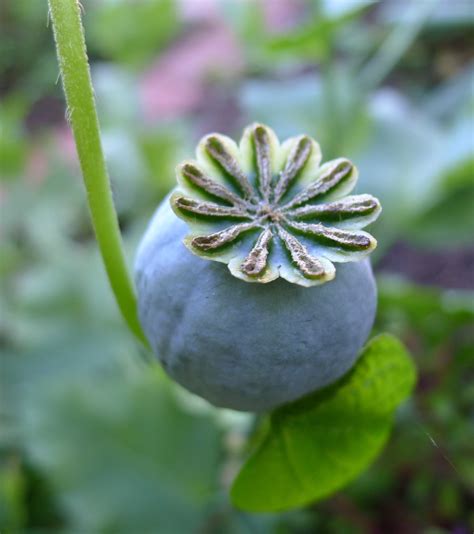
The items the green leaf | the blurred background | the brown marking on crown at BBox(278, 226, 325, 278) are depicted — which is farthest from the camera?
the blurred background

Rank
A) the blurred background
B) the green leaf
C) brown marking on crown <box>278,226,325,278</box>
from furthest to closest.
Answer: the blurred background → the green leaf → brown marking on crown <box>278,226,325,278</box>

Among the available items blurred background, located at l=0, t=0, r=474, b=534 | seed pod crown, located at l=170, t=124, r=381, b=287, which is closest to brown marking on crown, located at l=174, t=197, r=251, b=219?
seed pod crown, located at l=170, t=124, r=381, b=287

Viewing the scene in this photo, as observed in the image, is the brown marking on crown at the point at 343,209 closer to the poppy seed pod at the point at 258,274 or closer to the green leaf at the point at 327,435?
the poppy seed pod at the point at 258,274

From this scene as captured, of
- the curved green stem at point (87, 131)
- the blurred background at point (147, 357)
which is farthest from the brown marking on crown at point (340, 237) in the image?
the blurred background at point (147, 357)

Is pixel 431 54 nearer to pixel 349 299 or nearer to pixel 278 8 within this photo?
pixel 278 8

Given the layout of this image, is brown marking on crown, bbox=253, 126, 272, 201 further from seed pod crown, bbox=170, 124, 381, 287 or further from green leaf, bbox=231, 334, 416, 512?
green leaf, bbox=231, 334, 416, 512

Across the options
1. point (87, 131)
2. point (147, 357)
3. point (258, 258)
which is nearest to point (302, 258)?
point (258, 258)
